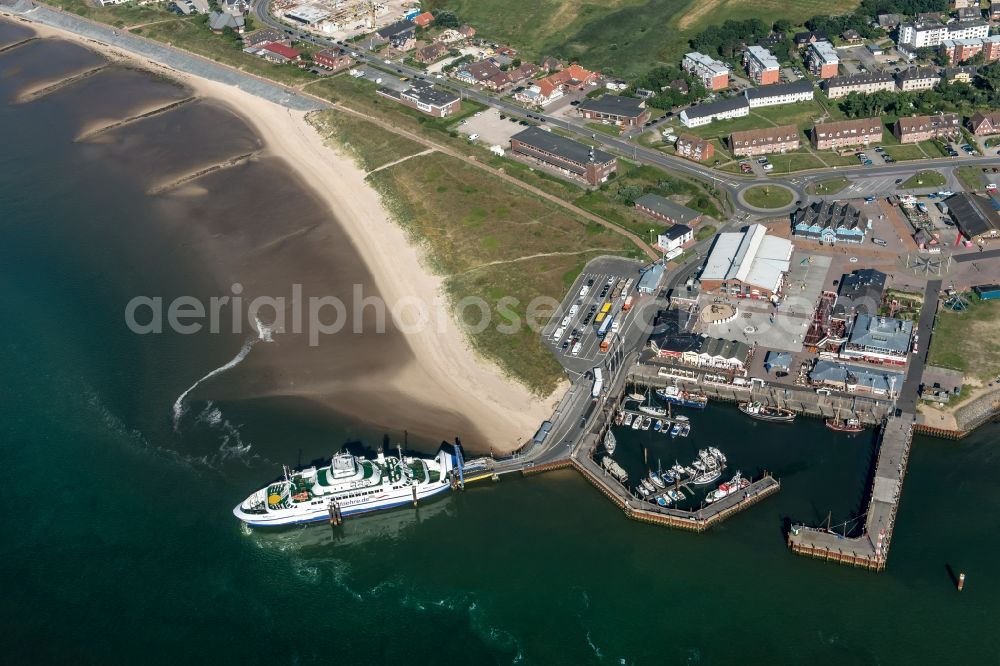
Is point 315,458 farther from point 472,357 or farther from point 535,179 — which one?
point 535,179

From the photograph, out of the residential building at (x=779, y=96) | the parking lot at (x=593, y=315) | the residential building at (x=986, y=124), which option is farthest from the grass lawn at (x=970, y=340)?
the residential building at (x=779, y=96)

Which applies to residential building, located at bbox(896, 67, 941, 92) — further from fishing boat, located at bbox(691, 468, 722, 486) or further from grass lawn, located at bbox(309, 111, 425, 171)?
fishing boat, located at bbox(691, 468, 722, 486)

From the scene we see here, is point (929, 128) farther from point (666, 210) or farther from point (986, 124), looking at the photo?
point (666, 210)

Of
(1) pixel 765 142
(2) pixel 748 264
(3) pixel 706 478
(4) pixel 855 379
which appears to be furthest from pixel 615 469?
(1) pixel 765 142

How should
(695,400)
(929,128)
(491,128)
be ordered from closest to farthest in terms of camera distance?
(695,400), (929,128), (491,128)

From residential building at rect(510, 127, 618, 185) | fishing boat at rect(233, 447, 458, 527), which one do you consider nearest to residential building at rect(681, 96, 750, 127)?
residential building at rect(510, 127, 618, 185)

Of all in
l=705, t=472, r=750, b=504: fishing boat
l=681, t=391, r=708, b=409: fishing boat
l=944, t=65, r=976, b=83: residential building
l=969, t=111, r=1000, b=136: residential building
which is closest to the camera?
l=705, t=472, r=750, b=504: fishing boat
